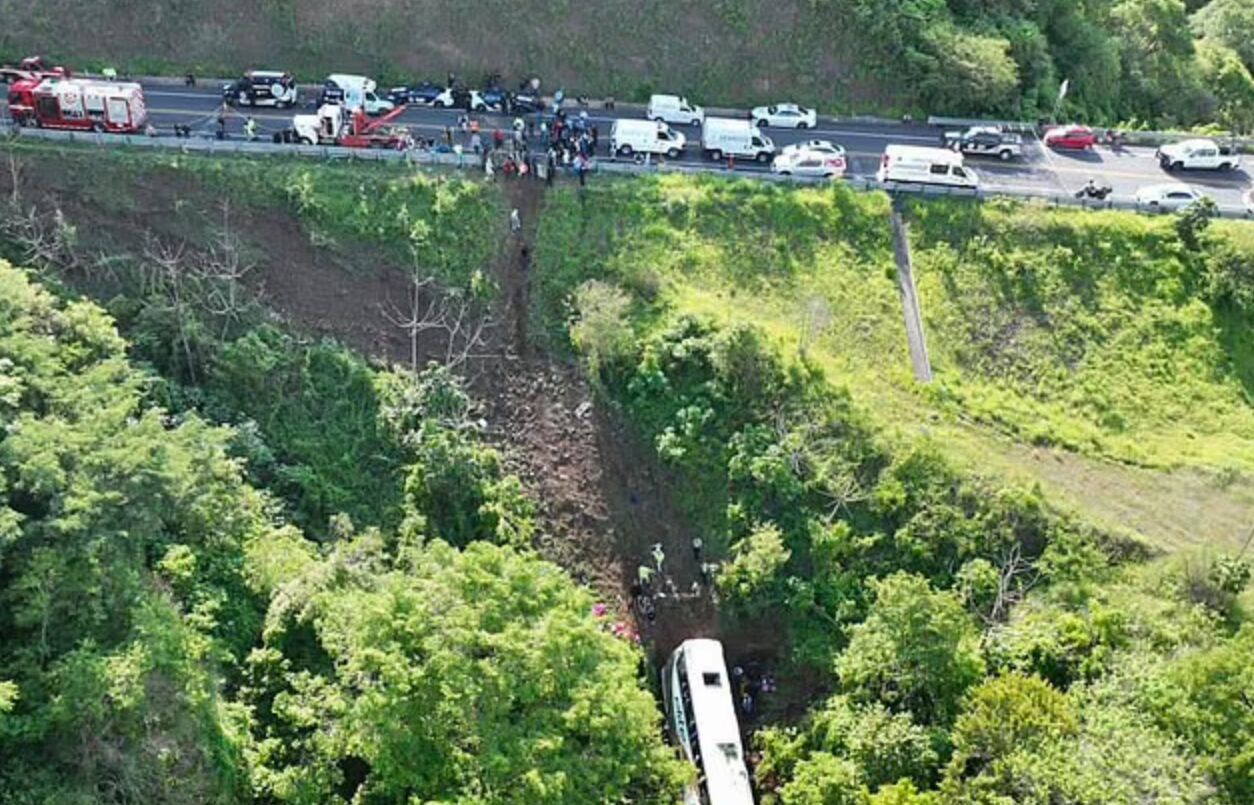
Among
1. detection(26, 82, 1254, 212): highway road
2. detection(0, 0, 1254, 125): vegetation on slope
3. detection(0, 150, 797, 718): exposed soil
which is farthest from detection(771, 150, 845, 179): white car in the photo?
detection(0, 150, 797, 718): exposed soil

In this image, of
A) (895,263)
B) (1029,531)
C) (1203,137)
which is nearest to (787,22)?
(895,263)

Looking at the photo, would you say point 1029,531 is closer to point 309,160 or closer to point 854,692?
point 854,692

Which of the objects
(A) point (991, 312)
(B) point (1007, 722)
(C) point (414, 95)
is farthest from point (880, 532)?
(C) point (414, 95)

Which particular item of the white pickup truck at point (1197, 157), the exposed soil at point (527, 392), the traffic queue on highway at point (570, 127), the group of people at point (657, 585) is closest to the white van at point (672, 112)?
the traffic queue on highway at point (570, 127)

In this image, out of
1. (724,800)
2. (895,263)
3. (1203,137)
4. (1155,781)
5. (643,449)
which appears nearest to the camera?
(1155,781)

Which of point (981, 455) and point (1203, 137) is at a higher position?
point (1203, 137)

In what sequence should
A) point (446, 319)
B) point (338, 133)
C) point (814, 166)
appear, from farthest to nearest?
point (814, 166)
point (338, 133)
point (446, 319)

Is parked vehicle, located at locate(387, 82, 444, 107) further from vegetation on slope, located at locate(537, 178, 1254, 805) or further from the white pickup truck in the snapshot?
the white pickup truck

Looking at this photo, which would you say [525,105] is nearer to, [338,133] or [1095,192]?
[338,133]
